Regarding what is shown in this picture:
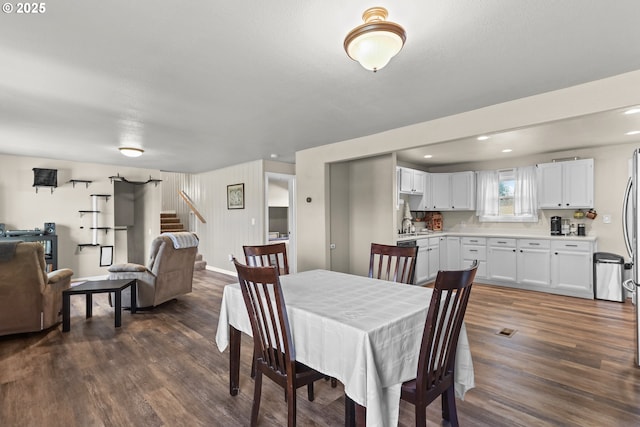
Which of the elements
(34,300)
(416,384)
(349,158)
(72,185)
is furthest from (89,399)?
(72,185)

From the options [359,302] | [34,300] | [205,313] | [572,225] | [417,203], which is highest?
[417,203]

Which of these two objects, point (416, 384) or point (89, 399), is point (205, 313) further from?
point (416, 384)

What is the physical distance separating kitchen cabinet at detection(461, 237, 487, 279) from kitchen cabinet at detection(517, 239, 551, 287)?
20.8 inches

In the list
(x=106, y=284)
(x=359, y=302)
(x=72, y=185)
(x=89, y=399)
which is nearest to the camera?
(x=359, y=302)

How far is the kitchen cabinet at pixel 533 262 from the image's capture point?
4.92m

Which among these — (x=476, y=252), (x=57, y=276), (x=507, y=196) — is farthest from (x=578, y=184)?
(x=57, y=276)

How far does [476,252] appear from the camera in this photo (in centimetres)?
565

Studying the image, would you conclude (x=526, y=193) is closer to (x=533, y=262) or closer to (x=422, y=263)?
(x=533, y=262)

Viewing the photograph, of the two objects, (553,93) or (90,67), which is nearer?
(90,67)

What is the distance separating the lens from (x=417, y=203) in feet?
20.5

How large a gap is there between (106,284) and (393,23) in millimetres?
4090

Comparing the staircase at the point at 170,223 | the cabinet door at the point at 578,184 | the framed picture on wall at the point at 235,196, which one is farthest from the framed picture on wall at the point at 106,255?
the cabinet door at the point at 578,184

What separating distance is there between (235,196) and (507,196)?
5.31 metres

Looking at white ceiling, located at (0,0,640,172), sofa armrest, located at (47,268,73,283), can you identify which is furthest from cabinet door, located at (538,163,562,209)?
sofa armrest, located at (47,268,73,283)
